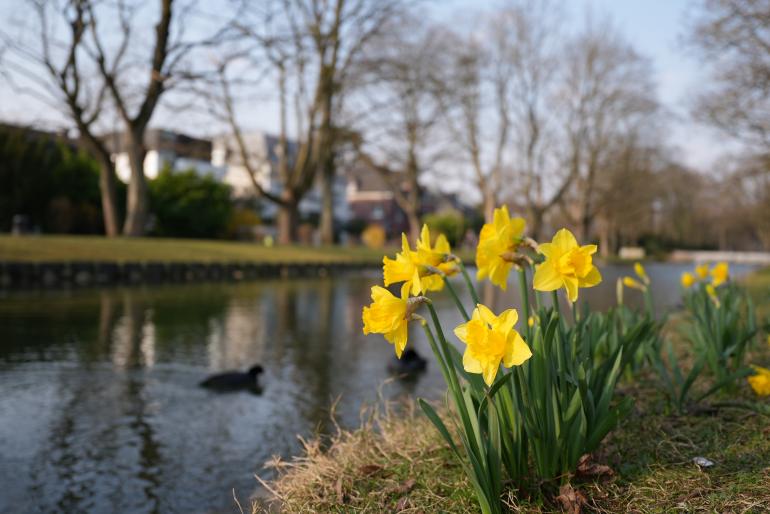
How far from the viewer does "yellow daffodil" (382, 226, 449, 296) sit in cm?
223

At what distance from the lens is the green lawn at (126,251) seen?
15.9 metres

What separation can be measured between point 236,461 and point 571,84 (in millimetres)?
37895

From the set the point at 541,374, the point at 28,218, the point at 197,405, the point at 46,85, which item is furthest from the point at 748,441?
the point at 28,218

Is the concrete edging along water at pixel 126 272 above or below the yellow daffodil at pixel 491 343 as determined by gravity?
below

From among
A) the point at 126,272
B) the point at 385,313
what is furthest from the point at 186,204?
the point at 385,313

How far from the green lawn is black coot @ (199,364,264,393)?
11192 millimetres

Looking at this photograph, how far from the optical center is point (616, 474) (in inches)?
96.4

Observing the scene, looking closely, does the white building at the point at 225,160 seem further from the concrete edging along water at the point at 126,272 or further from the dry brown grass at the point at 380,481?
the dry brown grass at the point at 380,481

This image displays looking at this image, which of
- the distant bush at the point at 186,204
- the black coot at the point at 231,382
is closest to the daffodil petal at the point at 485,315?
the black coot at the point at 231,382

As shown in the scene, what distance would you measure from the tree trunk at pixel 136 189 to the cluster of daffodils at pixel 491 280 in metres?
21.2

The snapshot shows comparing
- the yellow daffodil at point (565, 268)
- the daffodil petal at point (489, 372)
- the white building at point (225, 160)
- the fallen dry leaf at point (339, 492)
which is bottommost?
the fallen dry leaf at point (339, 492)

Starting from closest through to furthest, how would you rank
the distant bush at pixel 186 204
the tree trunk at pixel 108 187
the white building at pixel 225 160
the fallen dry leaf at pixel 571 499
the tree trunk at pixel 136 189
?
the fallen dry leaf at pixel 571 499, the tree trunk at pixel 136 189, the tree trunk at pixel 108 187, the white building at pixel 225 160, the distant bush at pixel 186 204

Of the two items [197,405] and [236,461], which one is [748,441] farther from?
[197,405]

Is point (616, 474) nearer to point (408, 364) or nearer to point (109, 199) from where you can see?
point (408, 364)
